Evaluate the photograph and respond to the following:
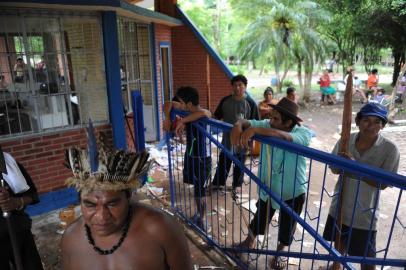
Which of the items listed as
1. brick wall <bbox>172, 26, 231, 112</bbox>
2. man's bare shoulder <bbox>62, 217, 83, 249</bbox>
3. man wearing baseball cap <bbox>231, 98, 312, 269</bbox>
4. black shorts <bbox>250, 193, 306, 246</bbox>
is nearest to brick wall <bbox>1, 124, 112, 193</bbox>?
black shorts <bbox>250, 193, 306, 246</bbox>

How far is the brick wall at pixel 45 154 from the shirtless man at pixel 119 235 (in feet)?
11.1

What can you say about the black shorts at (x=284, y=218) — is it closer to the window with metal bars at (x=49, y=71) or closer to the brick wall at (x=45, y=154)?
the brick wall at (x=45, y=154)

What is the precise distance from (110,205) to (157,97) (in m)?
6.70

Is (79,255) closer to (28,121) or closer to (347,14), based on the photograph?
(28,121)

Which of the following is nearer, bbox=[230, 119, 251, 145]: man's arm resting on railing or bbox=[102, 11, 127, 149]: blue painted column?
bbox=[230, 119, 251, 145]: man's arm resting on railing

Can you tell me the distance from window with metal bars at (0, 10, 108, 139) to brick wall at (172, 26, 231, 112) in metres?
4.98

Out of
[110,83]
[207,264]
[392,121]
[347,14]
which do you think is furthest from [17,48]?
[347,14]

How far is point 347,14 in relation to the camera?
54.0 feet

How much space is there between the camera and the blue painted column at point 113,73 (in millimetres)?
5148

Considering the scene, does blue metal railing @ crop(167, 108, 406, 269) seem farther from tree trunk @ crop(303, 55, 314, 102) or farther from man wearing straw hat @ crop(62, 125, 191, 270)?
tree trunk @ crop(303, 55, 314, 102)

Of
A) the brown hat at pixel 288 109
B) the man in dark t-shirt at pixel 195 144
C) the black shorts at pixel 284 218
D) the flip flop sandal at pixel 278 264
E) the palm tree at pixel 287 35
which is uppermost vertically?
the palm tree at pixel 287 35

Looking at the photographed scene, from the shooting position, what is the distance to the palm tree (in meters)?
15.0

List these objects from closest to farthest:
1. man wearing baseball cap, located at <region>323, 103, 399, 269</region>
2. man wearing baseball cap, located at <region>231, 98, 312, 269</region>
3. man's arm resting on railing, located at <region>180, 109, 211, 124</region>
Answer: man wearing baseball cap, located at <region>323, 103, 399, 269</region> → man wearing baseball cap, located at <region>231, 98, 312, 269</region> → man's arm resting on railing, located at <region>180, 109, 211, 124</region>

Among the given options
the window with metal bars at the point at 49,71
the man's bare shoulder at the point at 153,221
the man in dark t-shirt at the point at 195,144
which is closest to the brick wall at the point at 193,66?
Result: the window with metal bars at the point at 49,71
